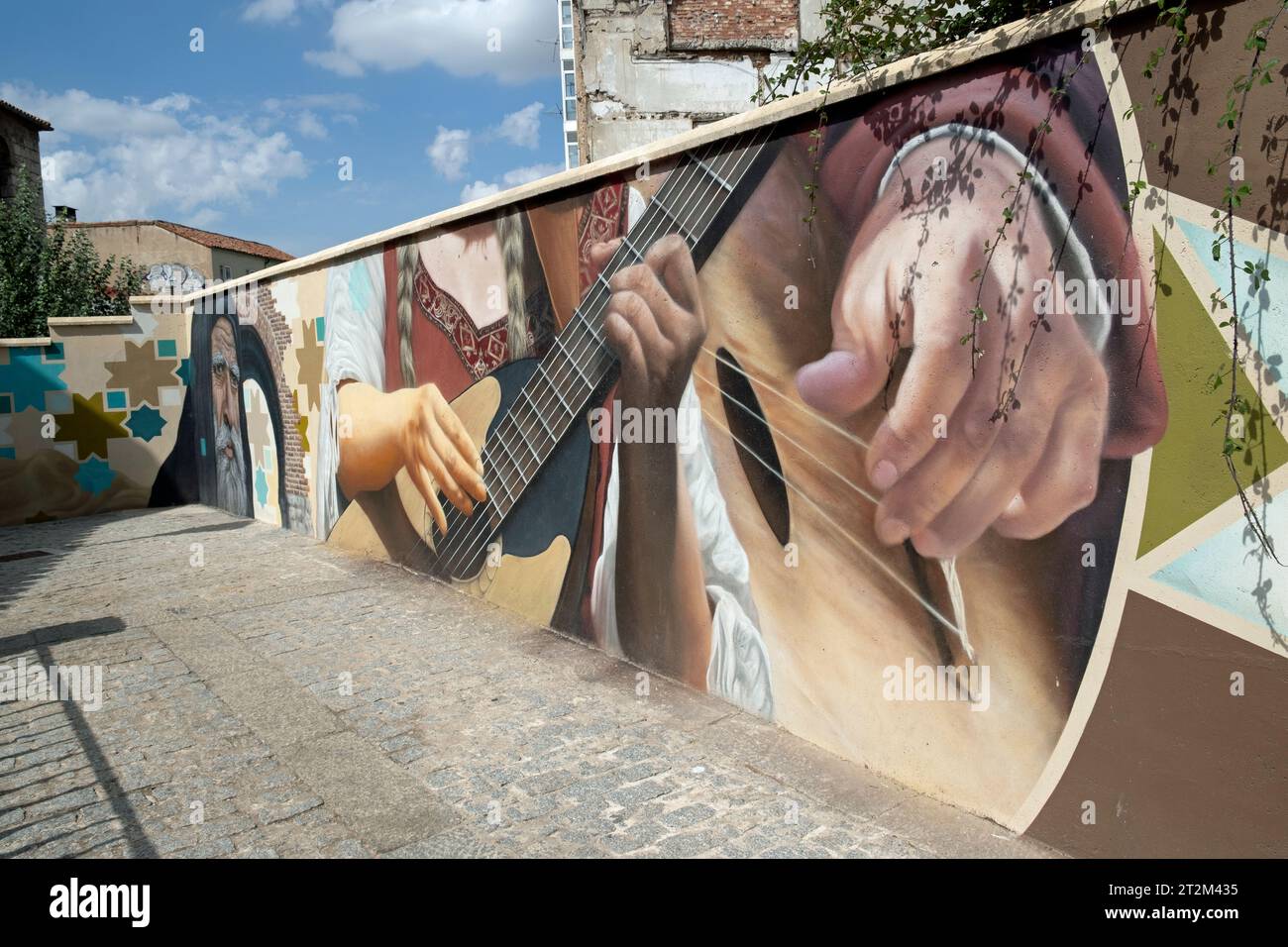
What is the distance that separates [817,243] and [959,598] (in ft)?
5.67

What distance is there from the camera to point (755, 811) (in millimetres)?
3906

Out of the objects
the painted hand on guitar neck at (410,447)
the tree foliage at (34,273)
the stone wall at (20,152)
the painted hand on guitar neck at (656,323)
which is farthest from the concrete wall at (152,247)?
the painted hand on guitar neck at (656,323)

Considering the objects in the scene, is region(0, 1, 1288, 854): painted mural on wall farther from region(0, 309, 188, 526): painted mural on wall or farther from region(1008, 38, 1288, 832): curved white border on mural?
region(0, 309, 188, 526): painted mural on wall

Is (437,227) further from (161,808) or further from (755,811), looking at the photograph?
(755,811)

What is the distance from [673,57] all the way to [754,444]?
1317cm

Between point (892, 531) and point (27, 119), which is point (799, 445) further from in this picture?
point (27, 119)

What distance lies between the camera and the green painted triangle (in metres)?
2.91

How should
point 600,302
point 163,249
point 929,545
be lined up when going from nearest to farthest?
point 929,545 < point 600,302 < point 163,249

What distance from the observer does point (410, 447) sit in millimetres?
8664

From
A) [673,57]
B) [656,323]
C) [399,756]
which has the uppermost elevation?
[673,57]

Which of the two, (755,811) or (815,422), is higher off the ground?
(815,422)

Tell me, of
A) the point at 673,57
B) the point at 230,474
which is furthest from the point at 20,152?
the point at 673,57

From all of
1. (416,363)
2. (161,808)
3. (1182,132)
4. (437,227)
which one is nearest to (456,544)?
(416,363)
